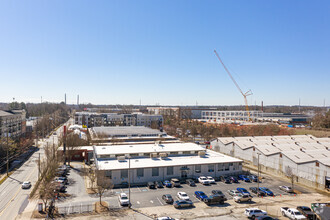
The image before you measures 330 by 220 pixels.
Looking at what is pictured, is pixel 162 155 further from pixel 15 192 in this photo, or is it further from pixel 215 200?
pixel 15 192

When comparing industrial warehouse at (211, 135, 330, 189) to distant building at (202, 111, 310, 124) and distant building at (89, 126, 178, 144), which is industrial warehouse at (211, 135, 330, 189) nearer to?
distant building at (89, 126, 178, 144)

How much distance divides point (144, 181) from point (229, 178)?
9716 mm

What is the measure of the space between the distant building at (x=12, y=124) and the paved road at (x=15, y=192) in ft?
48.2

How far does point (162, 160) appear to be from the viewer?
29.3 meters

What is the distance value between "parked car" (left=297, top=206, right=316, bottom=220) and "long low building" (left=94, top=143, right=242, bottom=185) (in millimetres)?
10977

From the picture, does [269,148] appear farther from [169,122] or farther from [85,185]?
[169,122]

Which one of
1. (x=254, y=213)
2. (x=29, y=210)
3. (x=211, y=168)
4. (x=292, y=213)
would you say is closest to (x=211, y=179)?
(x=211, y=168)

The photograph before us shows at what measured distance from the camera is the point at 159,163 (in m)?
27.7

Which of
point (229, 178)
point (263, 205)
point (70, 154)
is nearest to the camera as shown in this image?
point (263, 205)

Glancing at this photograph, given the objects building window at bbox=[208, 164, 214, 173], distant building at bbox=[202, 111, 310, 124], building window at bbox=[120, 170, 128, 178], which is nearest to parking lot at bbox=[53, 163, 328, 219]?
building window at bbox=[120, 170, 128, 178]

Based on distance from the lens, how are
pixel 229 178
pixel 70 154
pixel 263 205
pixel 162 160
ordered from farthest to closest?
pixel 70 154
pixel 162 160
pixel 229 178
pixel 263 205

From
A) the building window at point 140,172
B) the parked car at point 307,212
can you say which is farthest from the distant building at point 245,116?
the parked car at point 307,212

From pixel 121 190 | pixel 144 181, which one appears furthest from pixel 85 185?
pixel 144 181

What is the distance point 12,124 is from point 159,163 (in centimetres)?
3722
